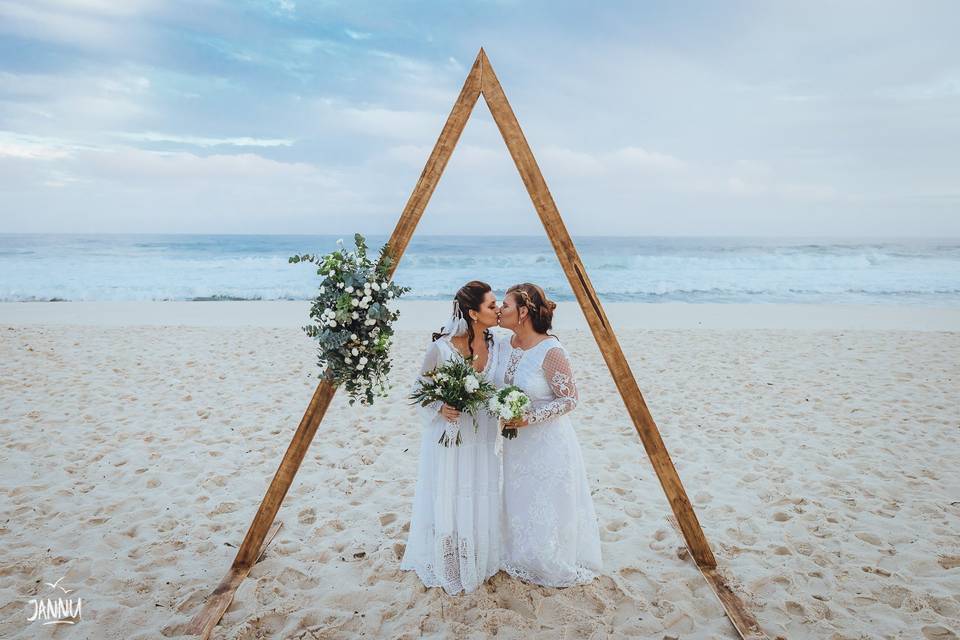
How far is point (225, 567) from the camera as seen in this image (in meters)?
3.86

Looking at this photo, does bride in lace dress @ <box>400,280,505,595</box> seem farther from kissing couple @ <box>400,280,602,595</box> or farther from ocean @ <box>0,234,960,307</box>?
ocean @ <box>0,234,960,307</box>

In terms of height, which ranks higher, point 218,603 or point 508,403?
point 508,403

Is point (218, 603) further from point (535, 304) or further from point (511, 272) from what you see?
point (511, 272)

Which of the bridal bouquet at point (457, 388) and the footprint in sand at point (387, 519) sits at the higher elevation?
the bridal bouquet at point (457, 388)

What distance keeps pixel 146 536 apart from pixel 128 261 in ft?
106

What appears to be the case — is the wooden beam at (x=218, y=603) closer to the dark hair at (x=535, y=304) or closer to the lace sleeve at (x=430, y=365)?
the lace sleeve at (x=430, y=365)

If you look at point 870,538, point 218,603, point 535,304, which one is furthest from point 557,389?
point 870,538

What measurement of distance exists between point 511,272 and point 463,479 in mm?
27624

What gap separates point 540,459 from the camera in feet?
11.4

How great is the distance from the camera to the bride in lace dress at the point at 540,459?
345cm

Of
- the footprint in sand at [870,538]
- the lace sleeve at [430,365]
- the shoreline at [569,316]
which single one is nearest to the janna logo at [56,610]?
the lace sleeve at [430,365]

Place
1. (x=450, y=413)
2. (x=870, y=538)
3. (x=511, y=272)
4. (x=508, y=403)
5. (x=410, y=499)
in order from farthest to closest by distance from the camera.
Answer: (x=511, y=272)
(x=410, y=499)
(x=870, y=538)
(x=450, y=413)
(x=508, y=403)

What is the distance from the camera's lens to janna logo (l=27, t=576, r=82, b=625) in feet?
10.7

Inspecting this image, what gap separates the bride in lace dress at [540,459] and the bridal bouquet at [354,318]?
72cm
